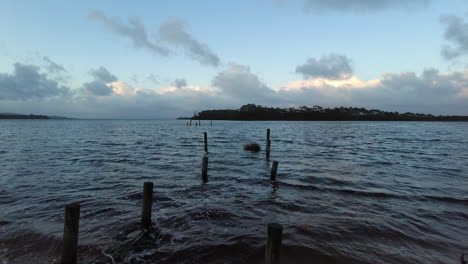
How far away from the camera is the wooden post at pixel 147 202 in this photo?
315 inches

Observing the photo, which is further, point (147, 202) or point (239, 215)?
point (239, 215)

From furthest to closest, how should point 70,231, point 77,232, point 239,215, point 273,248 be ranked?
1. point 239,215
2. point 77,232
3. point 70,231
4. point 273,248

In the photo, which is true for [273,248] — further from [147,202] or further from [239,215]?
[239,215]

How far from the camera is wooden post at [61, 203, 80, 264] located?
553 cm

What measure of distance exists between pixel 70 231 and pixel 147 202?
2674 mm

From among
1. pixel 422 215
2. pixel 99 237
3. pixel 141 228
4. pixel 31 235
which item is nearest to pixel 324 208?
pixel 422 215

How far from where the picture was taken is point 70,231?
18.6 ft

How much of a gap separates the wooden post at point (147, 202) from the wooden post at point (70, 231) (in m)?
2.44

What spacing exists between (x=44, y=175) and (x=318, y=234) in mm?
18089

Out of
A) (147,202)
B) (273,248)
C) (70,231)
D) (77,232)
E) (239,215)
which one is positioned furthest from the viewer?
(239,215)

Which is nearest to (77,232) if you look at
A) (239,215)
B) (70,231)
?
(70,231)

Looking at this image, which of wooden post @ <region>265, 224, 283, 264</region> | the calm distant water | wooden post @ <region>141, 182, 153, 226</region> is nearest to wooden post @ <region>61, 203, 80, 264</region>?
the calm distant water

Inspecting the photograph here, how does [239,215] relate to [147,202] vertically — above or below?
below

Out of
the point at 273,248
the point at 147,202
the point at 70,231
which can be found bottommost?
the point at 147,202
